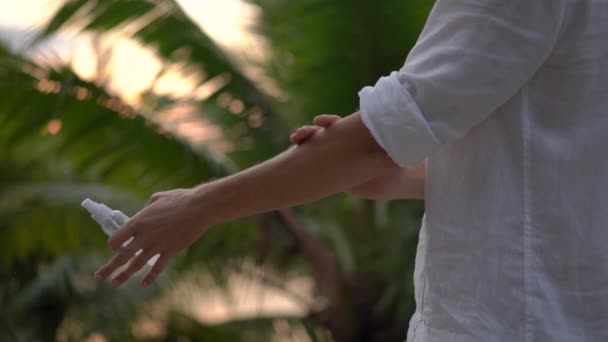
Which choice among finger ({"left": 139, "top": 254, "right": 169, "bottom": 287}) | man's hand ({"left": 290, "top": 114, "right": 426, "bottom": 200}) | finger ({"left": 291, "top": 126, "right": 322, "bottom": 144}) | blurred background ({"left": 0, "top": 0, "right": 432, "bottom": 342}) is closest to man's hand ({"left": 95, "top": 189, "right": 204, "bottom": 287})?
finger ({"left": 139, "top": 254, "right": 169, "bottom": 287})

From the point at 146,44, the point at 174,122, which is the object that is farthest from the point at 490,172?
the point at 174,122

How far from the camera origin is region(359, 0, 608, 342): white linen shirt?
2.81ft

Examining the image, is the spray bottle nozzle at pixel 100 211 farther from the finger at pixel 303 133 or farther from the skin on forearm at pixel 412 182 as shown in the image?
the skin on forearm at pixel 412 182

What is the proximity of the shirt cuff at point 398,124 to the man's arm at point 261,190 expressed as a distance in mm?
19

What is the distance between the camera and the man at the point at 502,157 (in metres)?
0.86

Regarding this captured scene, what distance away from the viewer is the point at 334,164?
90 centimetres

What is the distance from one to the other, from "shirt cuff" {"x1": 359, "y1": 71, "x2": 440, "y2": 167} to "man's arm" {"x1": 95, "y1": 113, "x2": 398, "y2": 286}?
0.8 inches

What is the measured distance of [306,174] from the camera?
90cm

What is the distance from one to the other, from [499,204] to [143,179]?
2611mm

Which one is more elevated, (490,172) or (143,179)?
(490,172)

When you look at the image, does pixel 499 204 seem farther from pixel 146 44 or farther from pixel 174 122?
pixel 174 122

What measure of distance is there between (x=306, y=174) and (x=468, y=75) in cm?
17

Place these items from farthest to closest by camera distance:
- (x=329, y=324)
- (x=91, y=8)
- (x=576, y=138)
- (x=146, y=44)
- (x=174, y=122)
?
(x=329, y=324) < (x=174, y=122) < (x=146, y=44) < (x=91, y=8) < (x=576, y=138)

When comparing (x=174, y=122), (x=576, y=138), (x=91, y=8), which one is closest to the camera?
(x=576, y=138)
